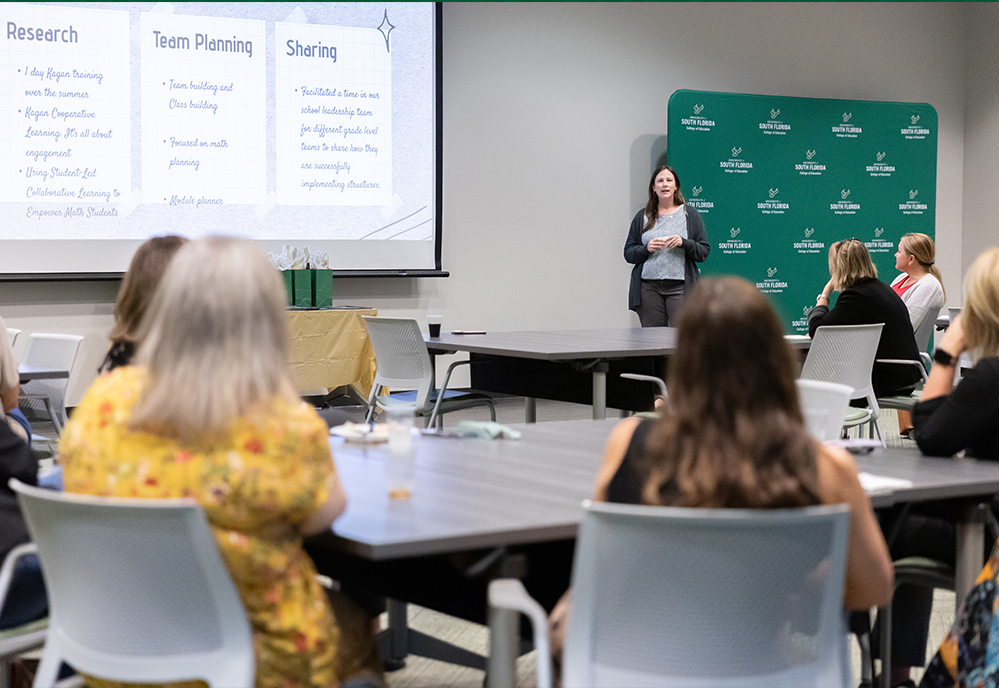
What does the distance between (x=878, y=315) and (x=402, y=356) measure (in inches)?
86.5

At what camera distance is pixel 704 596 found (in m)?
1.43

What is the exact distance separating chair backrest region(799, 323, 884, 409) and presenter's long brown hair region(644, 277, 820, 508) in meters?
3.01

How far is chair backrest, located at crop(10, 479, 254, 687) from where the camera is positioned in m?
1.46

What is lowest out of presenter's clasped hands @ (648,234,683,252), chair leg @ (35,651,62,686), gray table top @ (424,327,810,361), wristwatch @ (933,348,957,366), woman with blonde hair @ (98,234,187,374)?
chair leg @ (35,651,62,686)

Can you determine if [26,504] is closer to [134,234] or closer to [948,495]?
→ [948,495]

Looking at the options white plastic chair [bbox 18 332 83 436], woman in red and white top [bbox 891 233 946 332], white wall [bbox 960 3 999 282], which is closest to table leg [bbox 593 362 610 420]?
white plastic chair [bbox 18 332 83 436]

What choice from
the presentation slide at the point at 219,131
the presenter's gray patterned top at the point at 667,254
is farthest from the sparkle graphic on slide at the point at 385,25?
the presenter's gray patterned top at the point at 667,254

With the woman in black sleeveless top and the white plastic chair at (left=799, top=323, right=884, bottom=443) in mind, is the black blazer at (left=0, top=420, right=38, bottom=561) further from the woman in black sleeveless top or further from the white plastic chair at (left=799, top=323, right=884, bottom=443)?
the white plastic chair at (left=799, top=323, right=884, bottom=443)

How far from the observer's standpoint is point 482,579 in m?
1.71

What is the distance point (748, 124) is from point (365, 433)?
6.83 meters

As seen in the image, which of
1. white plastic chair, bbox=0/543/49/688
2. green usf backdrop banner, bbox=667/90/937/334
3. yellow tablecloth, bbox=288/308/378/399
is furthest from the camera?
green usf backdrop banner, bbox=667/90/937/334

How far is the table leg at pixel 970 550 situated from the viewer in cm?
206

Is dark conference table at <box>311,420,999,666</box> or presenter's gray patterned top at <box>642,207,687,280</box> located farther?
presenter's gray patterned top at <box>642,207,687,280</box>

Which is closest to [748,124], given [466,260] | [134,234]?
[466,260]
